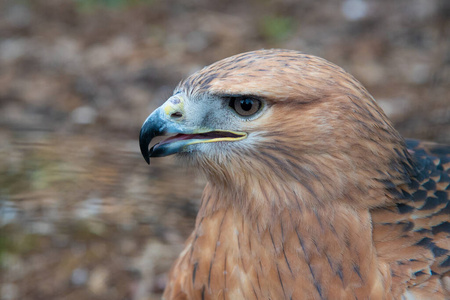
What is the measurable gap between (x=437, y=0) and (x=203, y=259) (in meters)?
5.74

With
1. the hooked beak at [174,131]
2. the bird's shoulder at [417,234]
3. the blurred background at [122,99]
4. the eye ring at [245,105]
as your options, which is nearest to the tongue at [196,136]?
the hooked beak at [174,131]

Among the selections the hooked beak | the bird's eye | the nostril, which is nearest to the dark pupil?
the bird's eye

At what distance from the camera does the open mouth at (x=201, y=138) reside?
91.5 inches

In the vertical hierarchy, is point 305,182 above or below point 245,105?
below

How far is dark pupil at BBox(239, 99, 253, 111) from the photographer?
2195 millimetres

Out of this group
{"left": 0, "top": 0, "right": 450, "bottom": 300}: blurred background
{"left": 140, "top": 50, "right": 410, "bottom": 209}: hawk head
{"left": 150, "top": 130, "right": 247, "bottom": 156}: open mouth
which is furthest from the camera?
{"left": 0, "top": 0, "right": 450, "bottom": 300}: blurred background

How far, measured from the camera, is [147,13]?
285 inches

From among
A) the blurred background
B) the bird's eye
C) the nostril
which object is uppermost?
the bird's eye

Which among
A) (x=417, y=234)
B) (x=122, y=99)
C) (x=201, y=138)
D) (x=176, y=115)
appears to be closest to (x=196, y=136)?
(x=201, y=138)

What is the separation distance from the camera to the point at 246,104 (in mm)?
2209

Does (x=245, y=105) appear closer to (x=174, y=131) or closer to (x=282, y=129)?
(x=282, y=129)

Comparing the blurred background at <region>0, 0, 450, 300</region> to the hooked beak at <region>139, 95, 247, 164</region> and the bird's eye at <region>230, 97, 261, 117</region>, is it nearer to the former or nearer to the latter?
the hooked beak at <region>139, 95, 247, 164</region>

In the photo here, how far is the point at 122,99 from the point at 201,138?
12.3ft

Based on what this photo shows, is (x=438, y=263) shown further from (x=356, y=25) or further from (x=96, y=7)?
(x=96, y=7)
